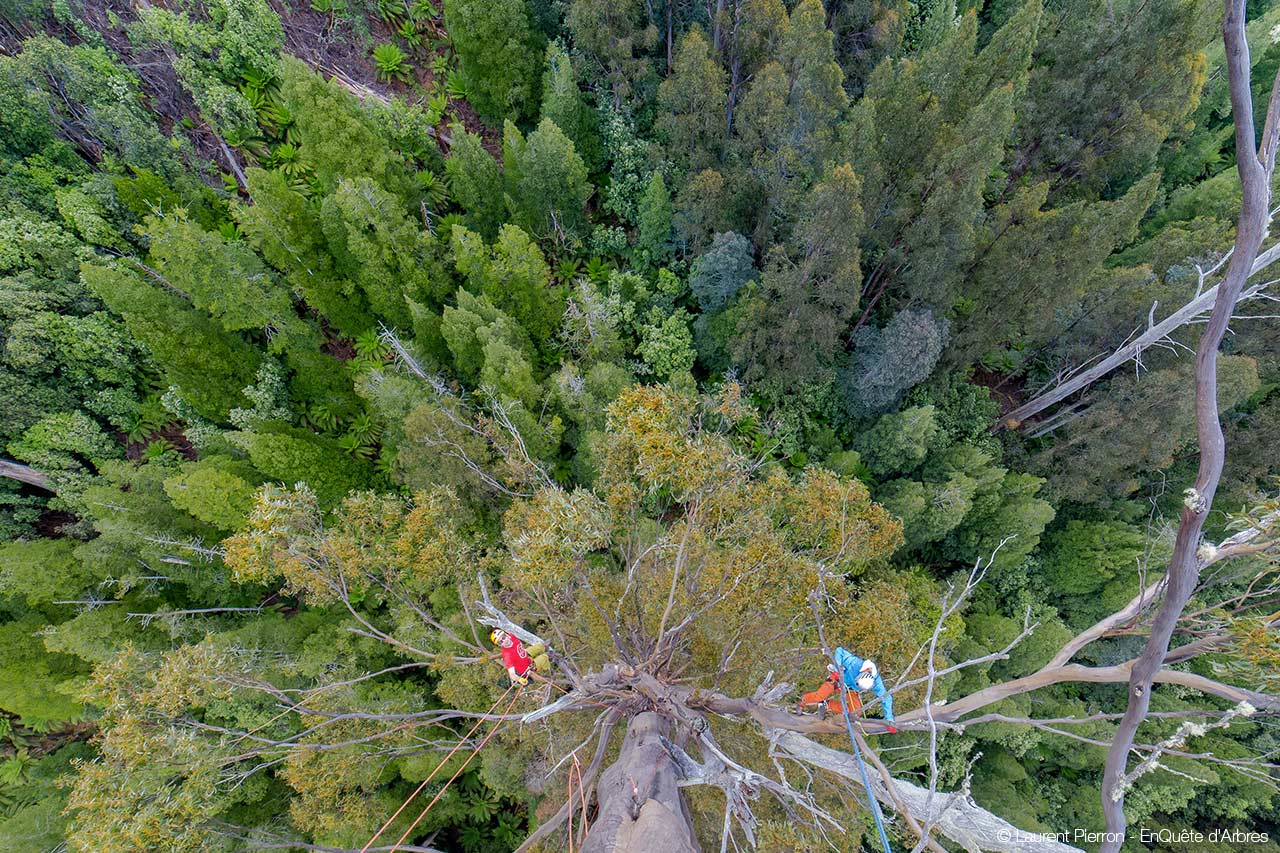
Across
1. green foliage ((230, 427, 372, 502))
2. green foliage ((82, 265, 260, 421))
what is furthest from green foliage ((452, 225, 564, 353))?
green foliage ((82, 265, 260, 421))

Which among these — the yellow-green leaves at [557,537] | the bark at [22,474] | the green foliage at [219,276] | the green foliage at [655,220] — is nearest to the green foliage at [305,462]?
the green foliage at [219,276]

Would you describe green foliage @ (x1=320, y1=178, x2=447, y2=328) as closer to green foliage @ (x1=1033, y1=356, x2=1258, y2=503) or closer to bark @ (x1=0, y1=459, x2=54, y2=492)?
bark @ (x1=0, y1=459, x2=54, y2=492)

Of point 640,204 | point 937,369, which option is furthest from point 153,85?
point 937,369

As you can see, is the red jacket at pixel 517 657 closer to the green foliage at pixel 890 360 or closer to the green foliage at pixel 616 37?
the green foliage at pixel 890 360

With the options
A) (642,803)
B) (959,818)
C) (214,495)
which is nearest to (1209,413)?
(959,818)

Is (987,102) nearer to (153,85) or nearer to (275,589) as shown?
(275,589)

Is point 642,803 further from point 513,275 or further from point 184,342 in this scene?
point 184,342
